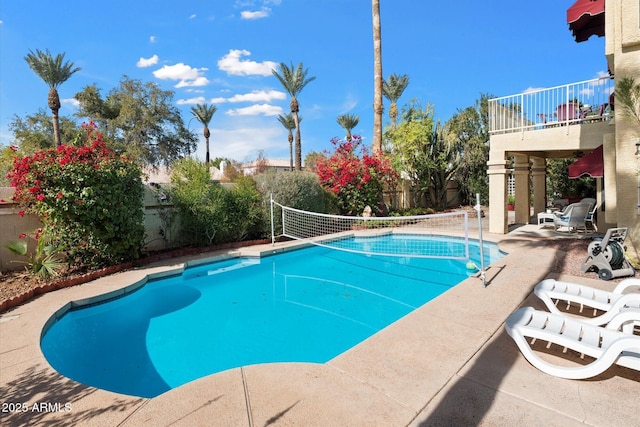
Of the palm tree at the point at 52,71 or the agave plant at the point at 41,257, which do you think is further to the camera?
the palm tree at the point at 52,71

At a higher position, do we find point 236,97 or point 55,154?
point 236,97

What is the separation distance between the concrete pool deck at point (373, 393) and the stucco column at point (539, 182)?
582 inches

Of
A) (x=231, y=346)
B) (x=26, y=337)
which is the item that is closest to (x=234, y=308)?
(x=231, y=346)

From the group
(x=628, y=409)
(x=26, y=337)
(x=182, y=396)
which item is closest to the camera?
(x=628, y=409)

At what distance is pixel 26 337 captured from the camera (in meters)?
4.84

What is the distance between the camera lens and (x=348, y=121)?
44719 mm

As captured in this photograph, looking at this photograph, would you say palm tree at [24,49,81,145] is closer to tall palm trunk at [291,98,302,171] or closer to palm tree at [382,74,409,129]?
tall palm trunk at [291,98,302,171]

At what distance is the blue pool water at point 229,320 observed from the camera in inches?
192

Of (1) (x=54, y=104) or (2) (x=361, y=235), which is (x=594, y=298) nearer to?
(2) (x=361, y=235)

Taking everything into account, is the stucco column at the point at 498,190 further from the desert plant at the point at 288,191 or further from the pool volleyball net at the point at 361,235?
the desert plant at the point at 288,191

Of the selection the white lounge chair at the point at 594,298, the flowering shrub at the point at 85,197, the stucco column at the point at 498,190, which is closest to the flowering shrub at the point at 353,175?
the stucco column at the point at 498,190

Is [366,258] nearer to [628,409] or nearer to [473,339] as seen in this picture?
[473,339]

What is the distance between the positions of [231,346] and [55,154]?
6690 mm

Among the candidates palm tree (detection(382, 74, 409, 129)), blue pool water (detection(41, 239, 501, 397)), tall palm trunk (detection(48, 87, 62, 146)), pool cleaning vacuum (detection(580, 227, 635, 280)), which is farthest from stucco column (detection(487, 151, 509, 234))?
tall palm trunk (detection(48, 87, 62, 146))
